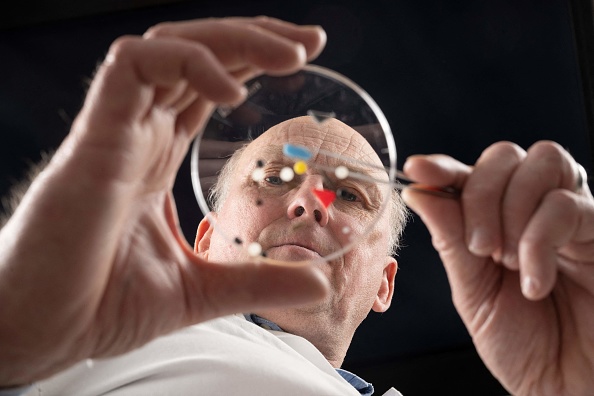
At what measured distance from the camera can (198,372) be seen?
1188mm

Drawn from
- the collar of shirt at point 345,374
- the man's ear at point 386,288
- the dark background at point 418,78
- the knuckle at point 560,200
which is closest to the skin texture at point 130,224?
the knuckle at point 560,200

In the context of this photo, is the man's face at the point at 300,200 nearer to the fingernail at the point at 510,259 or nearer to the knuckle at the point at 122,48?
the fingernail at the point at 510,259

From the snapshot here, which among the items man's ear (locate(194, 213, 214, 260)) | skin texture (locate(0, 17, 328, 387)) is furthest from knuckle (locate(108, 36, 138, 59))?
man's ear (locate(194, 213, 214, 260))

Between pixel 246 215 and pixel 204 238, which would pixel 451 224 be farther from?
pixel 204 238

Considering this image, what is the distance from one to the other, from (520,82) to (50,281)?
1.67 meters

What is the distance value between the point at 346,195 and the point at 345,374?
69 centimetres

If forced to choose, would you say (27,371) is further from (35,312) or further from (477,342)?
(477,342)

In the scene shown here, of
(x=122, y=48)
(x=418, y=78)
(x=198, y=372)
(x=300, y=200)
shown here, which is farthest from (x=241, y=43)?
(x=418, y=78)

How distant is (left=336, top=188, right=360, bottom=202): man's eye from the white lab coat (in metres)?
0.37

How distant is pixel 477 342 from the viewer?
3.35ft

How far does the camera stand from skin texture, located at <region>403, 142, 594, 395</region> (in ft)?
2.78

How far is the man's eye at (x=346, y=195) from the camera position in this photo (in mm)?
1072

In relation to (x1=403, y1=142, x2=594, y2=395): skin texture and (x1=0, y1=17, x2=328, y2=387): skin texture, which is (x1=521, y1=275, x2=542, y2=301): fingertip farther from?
(x1=0, y1=17, x2=328, y2=387): skin texture

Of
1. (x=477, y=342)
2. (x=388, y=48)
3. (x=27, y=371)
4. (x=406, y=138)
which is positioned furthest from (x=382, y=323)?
(x=27, y=371)
